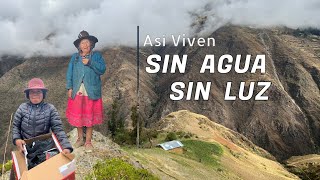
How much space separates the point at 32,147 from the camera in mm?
9219

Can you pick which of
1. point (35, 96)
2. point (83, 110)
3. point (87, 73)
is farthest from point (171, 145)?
point (35, 96)

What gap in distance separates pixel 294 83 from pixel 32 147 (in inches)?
4918

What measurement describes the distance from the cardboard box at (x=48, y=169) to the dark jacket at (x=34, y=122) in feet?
2.75

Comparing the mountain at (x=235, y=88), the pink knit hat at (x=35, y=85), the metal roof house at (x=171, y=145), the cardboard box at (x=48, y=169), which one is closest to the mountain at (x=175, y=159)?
the metal roof house at (x=171, y=145)

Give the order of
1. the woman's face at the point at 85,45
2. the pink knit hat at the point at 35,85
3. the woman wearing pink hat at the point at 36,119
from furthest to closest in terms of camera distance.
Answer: the woman's face at the point at 85,45
the pink knit hat at the point at 35,85
the woman wearing pink hat at the point at 36,119

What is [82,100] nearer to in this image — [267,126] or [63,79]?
[267,126]

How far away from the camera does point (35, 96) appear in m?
9.55

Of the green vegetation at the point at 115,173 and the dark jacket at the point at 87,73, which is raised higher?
the dark jacket at the point at 87,73

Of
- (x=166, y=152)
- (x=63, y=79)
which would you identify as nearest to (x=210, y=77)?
(x=63, y=79)

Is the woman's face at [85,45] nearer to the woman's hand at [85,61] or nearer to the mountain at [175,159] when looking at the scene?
the woman's hand at [85,61]

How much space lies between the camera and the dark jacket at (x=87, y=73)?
15.1 metres

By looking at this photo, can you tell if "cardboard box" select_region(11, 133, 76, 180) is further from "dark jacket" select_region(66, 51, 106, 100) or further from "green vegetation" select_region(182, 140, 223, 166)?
"green vegetation" select_region(182, 140, 223, 166)

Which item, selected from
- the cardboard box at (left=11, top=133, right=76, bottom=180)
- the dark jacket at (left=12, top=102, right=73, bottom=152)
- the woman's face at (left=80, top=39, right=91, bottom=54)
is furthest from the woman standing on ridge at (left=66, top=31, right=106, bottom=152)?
the cardboard box at (left=11, top=133, right=76, bottom=180)

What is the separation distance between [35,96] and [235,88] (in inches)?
4598
